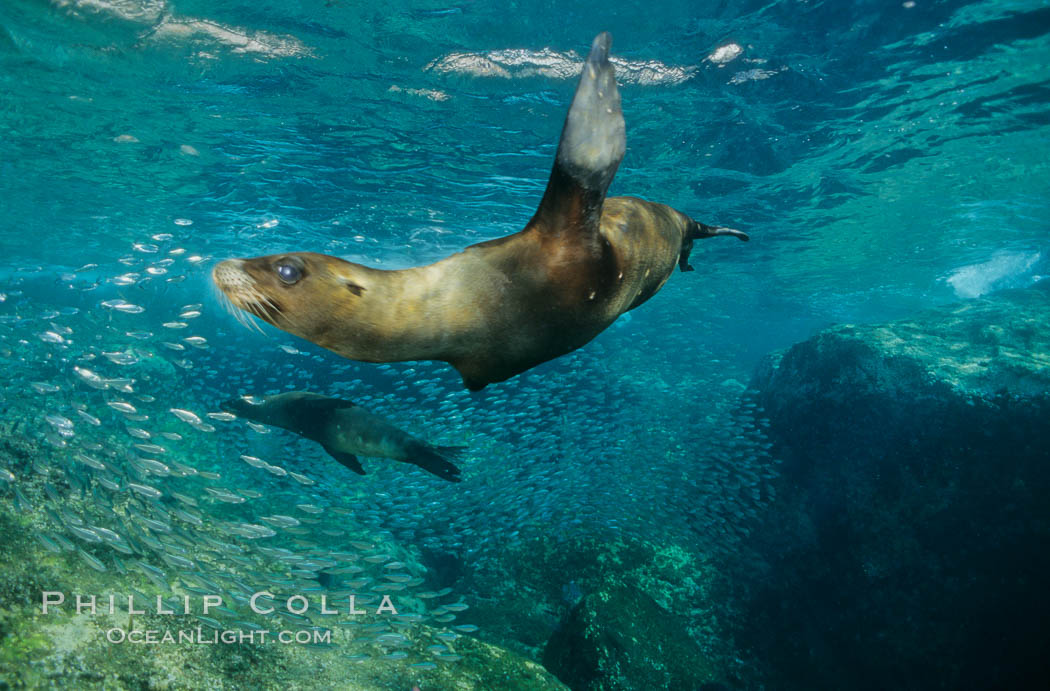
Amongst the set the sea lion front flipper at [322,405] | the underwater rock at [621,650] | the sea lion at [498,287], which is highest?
the sea lion at [498,287]

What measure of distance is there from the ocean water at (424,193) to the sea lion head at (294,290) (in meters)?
5.04

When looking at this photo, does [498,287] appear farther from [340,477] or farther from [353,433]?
[340,477]

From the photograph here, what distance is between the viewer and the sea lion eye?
1.54 meters

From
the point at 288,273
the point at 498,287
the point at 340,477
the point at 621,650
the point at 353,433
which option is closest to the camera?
the point at 288,273

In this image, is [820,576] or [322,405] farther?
[820,576]

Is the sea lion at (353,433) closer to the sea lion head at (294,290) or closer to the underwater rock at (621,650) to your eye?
the underwater rock at (621,650)

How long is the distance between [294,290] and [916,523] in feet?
36.3

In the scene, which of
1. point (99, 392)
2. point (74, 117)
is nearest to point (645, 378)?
point (99, 392)

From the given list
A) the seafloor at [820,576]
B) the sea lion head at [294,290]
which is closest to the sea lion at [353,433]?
the seafloor at [820,576]

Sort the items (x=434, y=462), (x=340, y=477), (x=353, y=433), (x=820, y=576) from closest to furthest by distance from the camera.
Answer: (x=434, y=462) < (x=353, y=433) < (x=820, y=576) < (x=340, y=477)

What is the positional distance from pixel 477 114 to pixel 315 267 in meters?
11.6

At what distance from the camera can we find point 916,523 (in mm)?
8906

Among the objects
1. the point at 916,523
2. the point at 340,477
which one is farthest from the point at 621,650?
the point at 340,477

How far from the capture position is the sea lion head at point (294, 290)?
1.51 meters
